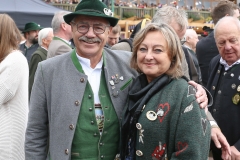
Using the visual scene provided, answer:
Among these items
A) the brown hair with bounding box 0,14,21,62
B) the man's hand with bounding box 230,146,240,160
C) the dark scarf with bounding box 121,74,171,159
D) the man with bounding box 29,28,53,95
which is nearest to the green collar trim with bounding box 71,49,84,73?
the dark scarf with bounding box 121,74,171,159

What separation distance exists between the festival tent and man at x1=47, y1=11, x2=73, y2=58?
11.8ft

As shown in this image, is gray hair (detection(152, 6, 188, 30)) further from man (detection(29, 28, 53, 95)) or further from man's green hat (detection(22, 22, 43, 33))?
man's green hat (detection(22, 22, 43, 33))

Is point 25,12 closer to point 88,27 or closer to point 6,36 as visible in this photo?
point 6,36

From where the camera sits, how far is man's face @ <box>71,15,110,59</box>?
7.85 ft

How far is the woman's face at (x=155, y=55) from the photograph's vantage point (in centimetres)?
222

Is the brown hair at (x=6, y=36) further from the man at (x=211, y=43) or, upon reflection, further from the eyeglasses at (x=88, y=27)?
the man at (x=211, y=43)

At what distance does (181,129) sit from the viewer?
2035 millimetres

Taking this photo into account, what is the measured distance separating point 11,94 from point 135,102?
128 centimetres

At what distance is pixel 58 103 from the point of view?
2.38 m

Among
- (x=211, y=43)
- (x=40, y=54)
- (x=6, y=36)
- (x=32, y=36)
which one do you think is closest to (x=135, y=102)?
(x=6, y=36)

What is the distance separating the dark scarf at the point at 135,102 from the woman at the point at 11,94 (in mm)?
1219

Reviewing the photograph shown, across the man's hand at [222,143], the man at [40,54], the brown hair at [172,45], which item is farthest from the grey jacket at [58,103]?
the man at [40,54]

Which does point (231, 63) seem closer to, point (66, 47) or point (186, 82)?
point (186, 82)

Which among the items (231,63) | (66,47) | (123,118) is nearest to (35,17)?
(66,47)
